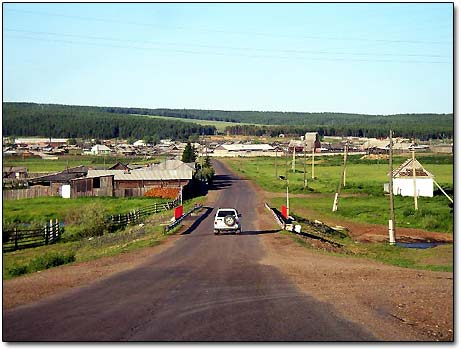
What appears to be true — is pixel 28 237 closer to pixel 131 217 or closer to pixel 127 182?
pixel 131 217

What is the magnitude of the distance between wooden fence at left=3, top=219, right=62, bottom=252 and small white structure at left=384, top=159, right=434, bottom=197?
3725cm

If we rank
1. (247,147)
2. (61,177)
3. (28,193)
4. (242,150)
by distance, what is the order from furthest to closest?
(247,147), (242,150), (61,177), (28,193)

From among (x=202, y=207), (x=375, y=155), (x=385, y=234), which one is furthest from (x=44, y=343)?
(x=375, y=155)

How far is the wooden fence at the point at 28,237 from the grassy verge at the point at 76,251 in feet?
2.79

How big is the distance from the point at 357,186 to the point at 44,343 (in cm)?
6435

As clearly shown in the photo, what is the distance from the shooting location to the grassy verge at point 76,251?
67.6ft

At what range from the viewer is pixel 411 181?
61.9 m

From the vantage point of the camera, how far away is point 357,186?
71625 mm

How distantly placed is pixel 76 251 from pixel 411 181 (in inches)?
1652

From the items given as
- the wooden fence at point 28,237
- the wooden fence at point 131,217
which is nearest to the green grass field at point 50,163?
the wooden fence at point 131,217

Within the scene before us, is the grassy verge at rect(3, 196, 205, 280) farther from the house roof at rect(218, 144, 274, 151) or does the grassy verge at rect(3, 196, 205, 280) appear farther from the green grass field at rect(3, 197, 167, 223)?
the house roof at rect(218, 144, 274, 151)

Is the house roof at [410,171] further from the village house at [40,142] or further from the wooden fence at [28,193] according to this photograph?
the village house at [40,142]

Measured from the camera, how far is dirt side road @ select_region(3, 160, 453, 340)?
1059 centimetres

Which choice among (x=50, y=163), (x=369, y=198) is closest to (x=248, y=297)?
(x=369, y=198)
